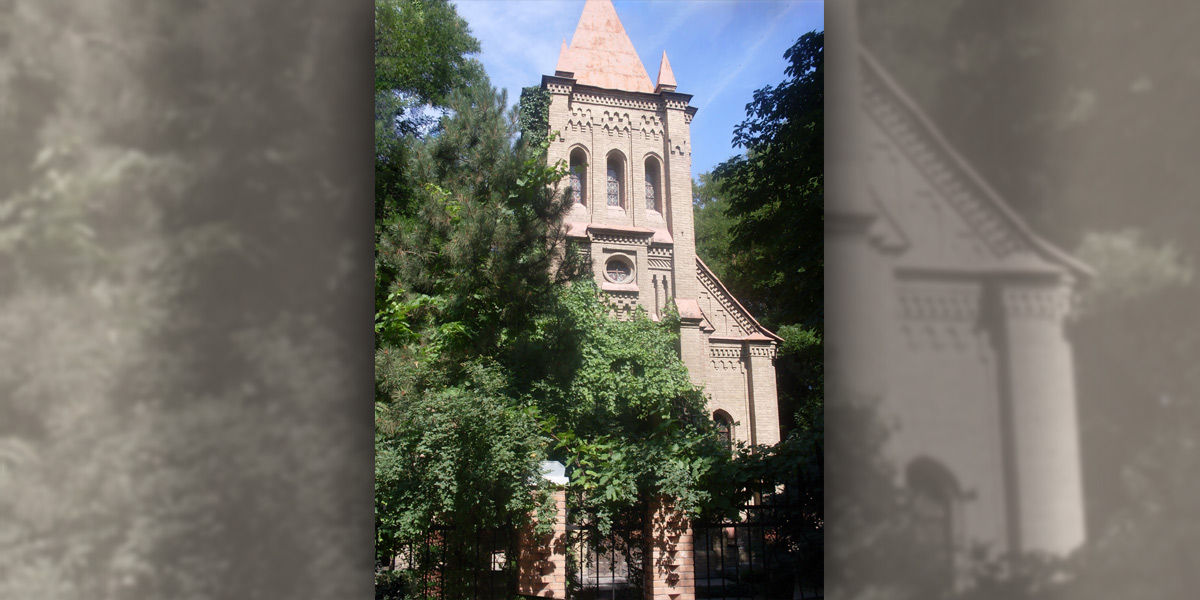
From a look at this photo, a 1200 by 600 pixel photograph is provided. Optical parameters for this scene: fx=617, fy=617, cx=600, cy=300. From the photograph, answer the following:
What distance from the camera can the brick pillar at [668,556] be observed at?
3477mm

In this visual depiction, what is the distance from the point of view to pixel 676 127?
3824 mm

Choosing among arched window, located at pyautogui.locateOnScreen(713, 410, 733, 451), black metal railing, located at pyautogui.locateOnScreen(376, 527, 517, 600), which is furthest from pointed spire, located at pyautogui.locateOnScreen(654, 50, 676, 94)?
black metal railing, located at pyautogui.locateOnScreen(376, 527, 517, 600)

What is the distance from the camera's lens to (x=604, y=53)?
374 cm

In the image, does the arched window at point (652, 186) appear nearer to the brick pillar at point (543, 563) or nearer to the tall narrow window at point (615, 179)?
the tall narrow window at point (615, 179)

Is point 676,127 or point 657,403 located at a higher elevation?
point 676,127

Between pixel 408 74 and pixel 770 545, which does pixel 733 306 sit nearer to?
pixel 770 545

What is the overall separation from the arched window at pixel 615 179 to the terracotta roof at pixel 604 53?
0.46 m

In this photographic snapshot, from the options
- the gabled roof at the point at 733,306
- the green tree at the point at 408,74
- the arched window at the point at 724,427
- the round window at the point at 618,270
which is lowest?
the arched window at the point at 724,427
